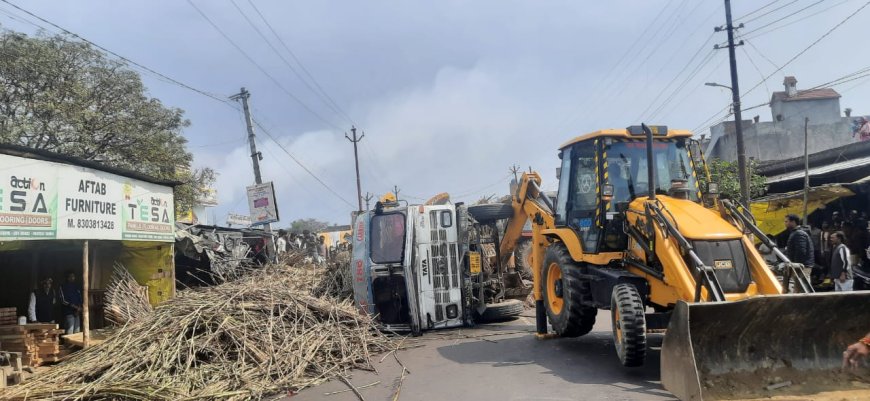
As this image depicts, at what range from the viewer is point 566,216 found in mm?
7941

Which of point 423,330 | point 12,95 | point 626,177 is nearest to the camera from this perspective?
point 626,177

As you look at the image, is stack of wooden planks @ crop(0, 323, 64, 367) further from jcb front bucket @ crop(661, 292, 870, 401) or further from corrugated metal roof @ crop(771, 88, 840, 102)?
corrugated metal roof @ crop(771, 88, 840, 102)

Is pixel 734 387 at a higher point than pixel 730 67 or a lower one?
lower

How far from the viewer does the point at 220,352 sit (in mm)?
6906

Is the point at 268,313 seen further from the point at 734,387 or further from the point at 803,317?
the point at 803,317

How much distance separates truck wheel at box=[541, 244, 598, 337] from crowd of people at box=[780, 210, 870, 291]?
138 inches

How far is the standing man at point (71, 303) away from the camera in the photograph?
10180 mm

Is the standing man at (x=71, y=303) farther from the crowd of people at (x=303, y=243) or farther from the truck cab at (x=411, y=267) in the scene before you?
the crowd of people at (x=303, y=243)

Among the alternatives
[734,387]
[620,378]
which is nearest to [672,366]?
[734,387]

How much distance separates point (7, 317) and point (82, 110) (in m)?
9.64

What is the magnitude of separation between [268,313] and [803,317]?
6.43 metres

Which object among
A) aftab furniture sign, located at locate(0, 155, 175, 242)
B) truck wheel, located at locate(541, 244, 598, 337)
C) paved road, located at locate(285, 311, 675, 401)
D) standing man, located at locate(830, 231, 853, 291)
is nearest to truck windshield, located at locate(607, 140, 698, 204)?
truck wheel, located at locate(541, 244, 598, 337)

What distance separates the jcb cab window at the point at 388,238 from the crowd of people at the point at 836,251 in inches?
243

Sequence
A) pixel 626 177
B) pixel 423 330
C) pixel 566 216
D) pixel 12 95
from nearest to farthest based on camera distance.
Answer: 1. pixel 626 177
2. pixel 566 216
3. pixel 423 330
4. pixel 12 95
